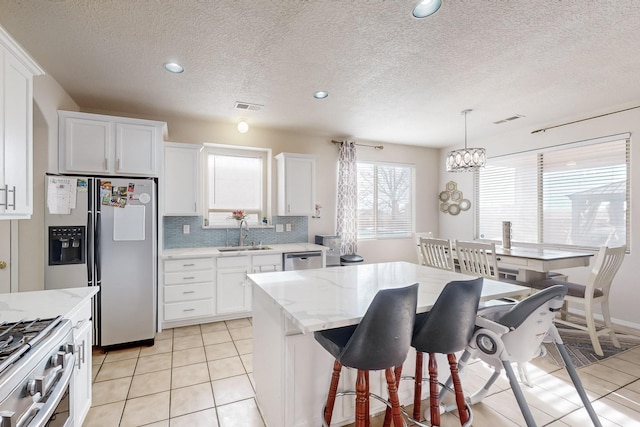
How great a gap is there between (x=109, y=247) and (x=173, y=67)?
1755mm

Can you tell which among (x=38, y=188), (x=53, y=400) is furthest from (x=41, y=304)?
(x=38, y=188)

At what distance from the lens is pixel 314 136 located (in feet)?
15.7

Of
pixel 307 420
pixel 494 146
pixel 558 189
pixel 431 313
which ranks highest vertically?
pixel 494 146

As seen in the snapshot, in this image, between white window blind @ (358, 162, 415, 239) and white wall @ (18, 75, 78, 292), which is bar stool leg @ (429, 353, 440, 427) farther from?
white window blind @ (358, 162, 415, 239)

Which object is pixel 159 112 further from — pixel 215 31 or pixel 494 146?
pixel 494 146

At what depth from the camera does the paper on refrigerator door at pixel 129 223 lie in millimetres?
2900

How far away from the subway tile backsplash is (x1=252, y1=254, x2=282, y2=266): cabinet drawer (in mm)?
561

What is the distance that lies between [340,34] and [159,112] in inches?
103

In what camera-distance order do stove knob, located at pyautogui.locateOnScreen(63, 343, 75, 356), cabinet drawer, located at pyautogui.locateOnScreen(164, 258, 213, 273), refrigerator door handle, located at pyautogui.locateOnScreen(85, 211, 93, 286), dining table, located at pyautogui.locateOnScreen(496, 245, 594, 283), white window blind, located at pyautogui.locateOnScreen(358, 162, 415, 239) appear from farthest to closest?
white window blind, located at pyautogui.locateOnScreen(358, 162, 415, 239), cabinet drawer, located at pyautogui.locateOnScreen(164, 258, 213, 273), dining table, located at pyautogui.locateOnScreen(496, 245, 594, 283), refrigerator door handle, located at pyautogui.locateOnScreen(85, 211, 93, 286), stove knob, located at pyautogui.locateOnScreen(63, 343, 75, 356)

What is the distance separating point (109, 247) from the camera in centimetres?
287

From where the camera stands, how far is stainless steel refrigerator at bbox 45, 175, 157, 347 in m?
2.68

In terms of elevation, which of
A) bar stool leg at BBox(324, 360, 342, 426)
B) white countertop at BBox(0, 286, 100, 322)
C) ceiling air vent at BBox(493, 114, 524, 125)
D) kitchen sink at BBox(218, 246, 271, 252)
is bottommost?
bar stool leg at BBox(324, 360, 342, 426)

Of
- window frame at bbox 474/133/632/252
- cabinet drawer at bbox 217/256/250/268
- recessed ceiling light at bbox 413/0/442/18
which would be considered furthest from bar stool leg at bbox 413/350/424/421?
window frame at bbox 474/133/632/252

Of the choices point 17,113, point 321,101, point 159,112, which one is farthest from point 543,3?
point 159,112
